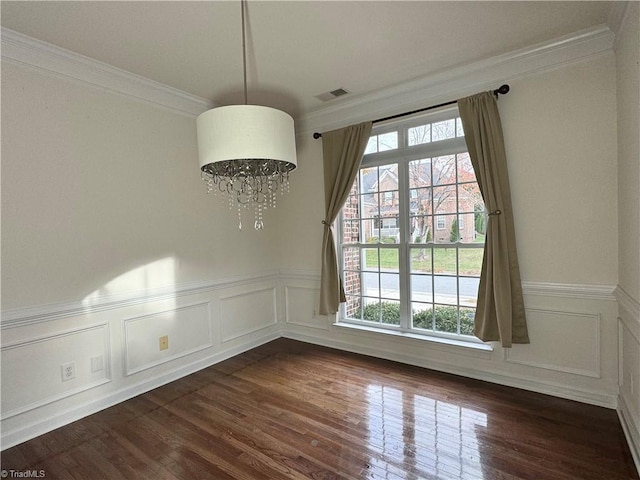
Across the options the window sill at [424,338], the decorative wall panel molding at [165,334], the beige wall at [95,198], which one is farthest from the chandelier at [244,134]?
the window sill at [424,338]

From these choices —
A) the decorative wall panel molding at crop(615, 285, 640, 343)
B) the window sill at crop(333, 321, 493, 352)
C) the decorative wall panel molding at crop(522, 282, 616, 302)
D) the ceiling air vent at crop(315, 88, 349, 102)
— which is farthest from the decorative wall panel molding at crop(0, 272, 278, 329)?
the decorative wall panel molding at crop(615, 285, 640, 343)

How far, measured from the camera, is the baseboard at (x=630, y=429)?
1.92 meters

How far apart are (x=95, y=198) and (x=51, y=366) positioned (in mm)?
1307

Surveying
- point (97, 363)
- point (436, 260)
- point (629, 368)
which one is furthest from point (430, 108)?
point (97, 363)

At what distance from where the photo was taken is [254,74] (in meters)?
2.95

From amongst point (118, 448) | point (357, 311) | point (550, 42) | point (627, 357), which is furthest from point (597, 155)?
point (118, 448)

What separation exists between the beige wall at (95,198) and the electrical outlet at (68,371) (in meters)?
0.50

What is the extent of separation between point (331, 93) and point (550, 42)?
1.86 m

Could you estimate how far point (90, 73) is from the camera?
2682 mm

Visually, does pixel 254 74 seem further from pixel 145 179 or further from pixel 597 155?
pixel 597 155

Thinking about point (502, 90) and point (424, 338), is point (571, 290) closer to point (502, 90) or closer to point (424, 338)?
point (424, 338)

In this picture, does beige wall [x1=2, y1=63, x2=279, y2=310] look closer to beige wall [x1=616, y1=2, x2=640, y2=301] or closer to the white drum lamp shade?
the white drum lamp shade

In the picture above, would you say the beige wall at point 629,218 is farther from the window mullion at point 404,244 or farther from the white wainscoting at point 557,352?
the window mullion at point 404,244

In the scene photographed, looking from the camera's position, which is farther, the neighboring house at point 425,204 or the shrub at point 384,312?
the shrub at point 384,312
